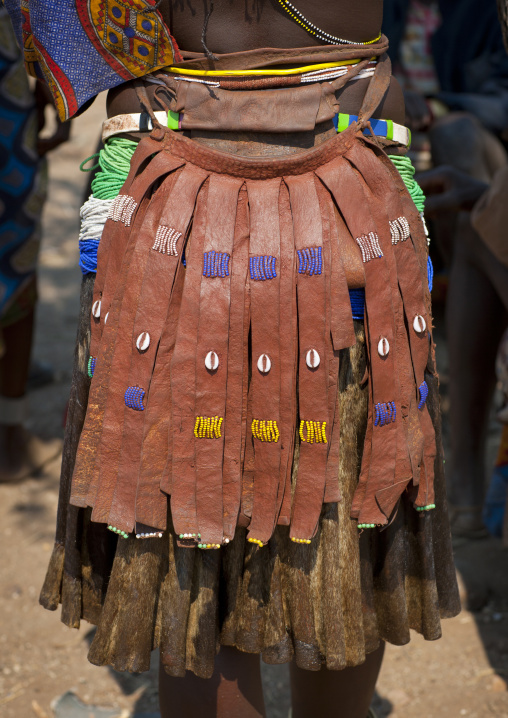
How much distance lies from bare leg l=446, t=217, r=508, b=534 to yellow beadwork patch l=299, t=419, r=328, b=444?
169 cm

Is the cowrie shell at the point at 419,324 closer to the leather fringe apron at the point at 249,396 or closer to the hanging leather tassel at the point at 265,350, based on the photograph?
the leather fringe apron at the point at 249,396

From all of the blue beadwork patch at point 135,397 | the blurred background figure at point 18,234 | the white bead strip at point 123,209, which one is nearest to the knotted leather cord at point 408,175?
the white bead strip at point 123,209

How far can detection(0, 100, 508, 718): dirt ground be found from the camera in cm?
202

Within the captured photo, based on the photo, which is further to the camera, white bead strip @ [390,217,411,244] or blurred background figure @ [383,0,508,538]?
blurred background figure @ [383,0,508,538]

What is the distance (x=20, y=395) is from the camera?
3.01 m

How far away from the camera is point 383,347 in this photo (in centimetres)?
116

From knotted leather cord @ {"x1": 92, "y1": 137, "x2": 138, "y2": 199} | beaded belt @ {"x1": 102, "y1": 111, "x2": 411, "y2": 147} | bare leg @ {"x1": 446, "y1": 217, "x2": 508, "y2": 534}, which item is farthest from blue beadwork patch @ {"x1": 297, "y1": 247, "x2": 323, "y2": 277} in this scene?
bare leg @ {"x1": 446, "y1": 217, "x2": 508, "y2": 534}

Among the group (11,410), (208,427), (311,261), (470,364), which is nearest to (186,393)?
(208,427)

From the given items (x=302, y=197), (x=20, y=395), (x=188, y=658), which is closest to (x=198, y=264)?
(x=302, y=197)

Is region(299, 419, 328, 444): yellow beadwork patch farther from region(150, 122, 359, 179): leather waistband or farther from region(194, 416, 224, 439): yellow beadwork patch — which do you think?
region(150, 122, 359, 179): leather waistband

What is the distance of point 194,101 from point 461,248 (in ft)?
5.89

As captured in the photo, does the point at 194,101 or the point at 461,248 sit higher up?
the point at 194,101

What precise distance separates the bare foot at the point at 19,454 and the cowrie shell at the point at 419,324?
2.23m

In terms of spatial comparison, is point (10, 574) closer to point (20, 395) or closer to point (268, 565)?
point (20, 395)
